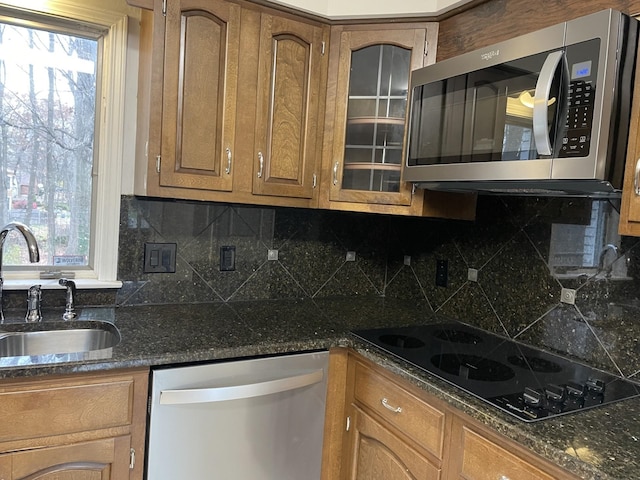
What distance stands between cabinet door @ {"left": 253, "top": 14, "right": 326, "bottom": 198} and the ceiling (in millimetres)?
64

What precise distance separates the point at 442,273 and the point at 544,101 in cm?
107

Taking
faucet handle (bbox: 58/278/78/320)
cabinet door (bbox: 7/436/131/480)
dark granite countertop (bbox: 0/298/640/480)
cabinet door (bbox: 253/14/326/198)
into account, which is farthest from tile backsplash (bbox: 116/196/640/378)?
cabinet door (bbox: 7/436/131/480)

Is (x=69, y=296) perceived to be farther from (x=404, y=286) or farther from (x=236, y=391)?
(x=404, y=286)

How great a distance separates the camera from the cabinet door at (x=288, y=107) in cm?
178

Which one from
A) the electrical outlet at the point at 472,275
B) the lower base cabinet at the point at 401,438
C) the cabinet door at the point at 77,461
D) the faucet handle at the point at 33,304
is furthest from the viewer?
the electrical outlet at the point at 472,275

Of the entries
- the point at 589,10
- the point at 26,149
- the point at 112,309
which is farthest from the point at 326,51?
the point at 112,309

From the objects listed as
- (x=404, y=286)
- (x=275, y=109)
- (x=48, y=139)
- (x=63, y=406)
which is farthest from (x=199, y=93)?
(x=404, y=286)

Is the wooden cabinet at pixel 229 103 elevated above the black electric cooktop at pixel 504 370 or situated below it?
above

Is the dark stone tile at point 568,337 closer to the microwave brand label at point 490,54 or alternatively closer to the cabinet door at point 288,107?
the microwave brand label at point 490,54

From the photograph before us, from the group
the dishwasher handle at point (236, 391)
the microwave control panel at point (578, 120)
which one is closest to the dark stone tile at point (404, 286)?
the dishwasher handle at point (236, 391)

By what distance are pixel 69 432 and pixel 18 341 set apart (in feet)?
1.50

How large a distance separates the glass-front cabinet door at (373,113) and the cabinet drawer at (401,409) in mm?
668

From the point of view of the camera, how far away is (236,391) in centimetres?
145

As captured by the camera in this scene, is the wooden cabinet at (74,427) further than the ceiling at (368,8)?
No
